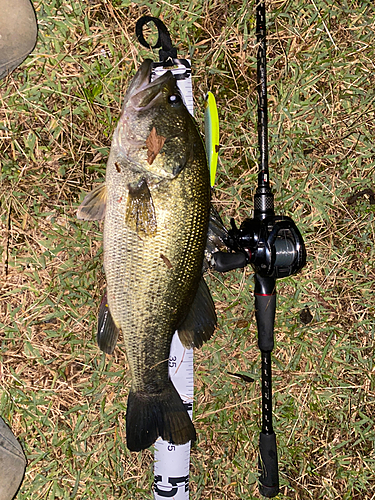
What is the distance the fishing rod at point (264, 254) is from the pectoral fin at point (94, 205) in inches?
29.9

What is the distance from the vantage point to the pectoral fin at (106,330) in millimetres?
2574

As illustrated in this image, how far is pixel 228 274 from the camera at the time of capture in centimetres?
303

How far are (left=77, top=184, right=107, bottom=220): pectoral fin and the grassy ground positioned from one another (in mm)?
389

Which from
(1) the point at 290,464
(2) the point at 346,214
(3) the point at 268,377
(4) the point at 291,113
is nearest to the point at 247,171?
(4) the point at 291,113

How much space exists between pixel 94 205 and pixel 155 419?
4.64 feet

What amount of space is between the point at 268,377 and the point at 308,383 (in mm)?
591

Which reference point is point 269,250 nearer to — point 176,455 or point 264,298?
point 264,298

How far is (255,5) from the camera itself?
9.65ft

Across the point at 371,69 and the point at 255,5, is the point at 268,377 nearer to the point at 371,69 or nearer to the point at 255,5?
the point at 371,69

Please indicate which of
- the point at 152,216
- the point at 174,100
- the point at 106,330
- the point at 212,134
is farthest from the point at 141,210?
the point at 106,330

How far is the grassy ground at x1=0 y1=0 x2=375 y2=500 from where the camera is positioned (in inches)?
111

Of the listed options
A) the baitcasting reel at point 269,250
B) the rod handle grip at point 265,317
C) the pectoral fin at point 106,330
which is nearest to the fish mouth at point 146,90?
the baitcasting reel at point 269,250

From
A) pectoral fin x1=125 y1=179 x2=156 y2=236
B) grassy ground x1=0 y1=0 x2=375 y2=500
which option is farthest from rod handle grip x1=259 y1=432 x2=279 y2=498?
pectoral fin x1=125 y1=179 x2=156 y2=236

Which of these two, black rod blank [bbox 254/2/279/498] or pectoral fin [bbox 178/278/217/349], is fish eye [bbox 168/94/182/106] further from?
pectoral fin [bbox 178/278/217/349]
